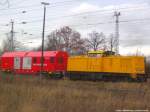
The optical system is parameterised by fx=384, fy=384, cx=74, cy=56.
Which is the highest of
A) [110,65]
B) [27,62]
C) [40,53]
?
[40,53]

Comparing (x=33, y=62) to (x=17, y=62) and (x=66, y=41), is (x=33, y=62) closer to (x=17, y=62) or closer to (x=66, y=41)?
(x=17, y=62)

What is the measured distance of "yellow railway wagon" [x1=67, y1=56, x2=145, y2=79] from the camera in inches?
1581

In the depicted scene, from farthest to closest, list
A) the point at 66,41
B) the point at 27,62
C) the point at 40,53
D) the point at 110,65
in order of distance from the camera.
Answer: the point at 66,41 → the point at 27,62 → the point at 40,53 → the point at 110,65

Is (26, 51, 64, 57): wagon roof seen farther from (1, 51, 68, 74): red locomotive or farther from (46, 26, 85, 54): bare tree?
(46, 26, 85, 54): bare tree

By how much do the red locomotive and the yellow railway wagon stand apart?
5.22 metres

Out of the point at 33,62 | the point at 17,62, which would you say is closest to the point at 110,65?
the point at 33,62

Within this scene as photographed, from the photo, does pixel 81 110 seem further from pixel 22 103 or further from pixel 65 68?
pixel 65 68

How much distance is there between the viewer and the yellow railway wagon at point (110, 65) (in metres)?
40.2

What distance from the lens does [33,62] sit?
A: 51.9 metres

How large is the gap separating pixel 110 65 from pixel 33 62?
14.2m

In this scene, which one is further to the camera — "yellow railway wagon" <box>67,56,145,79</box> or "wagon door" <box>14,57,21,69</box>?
"wagon door" <box>14,57,21,69</box>

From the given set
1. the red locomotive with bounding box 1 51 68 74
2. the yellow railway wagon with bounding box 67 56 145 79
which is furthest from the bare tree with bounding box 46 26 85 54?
the yellow railway wagon with bounding box 67 56 145 79

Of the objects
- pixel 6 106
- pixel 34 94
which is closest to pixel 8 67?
pixel 34 94

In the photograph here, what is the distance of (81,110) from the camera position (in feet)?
42.5
